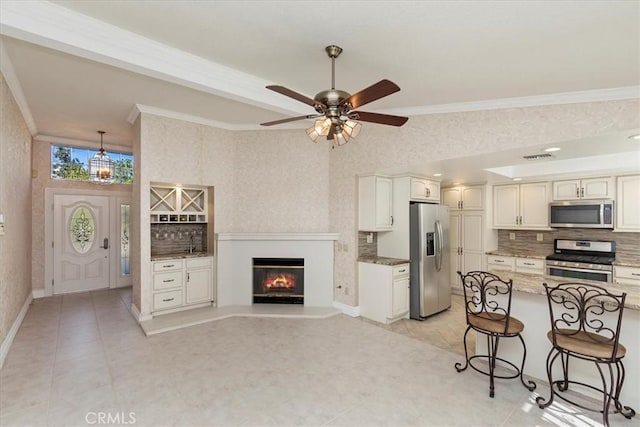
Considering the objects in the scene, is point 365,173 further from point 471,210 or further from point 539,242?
point 539,242

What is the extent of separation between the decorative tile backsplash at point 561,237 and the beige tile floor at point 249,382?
3321 millimetres

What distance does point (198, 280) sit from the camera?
4895mm

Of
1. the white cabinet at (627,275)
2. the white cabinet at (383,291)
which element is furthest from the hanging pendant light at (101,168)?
the white cabinet at (627,275)

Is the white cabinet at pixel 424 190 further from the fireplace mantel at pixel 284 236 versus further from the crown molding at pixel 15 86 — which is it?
the crown molding at pixel 15 86

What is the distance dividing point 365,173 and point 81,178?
5.54 meters

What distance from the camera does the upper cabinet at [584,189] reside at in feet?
15.2

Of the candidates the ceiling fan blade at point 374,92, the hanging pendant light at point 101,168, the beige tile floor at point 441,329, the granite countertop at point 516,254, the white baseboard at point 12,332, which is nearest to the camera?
the ceiling fan blade at point 374,92

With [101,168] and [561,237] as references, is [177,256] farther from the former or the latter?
[561,237]

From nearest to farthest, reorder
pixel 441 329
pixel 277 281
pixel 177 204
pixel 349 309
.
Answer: pixel 441 329 → pixel 349 309 → pixel 177 204 → pixel 277 281

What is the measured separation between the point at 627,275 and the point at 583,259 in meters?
0.57

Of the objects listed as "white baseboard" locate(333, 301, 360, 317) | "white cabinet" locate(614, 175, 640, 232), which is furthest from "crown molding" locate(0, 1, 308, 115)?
"white cabinet" locate(614, 175, 640, 232)

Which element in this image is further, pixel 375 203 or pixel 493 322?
pixel 375 203

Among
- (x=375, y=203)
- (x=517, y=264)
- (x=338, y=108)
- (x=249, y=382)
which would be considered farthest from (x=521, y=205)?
(x=249, y=382)

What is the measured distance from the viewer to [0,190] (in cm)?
310
